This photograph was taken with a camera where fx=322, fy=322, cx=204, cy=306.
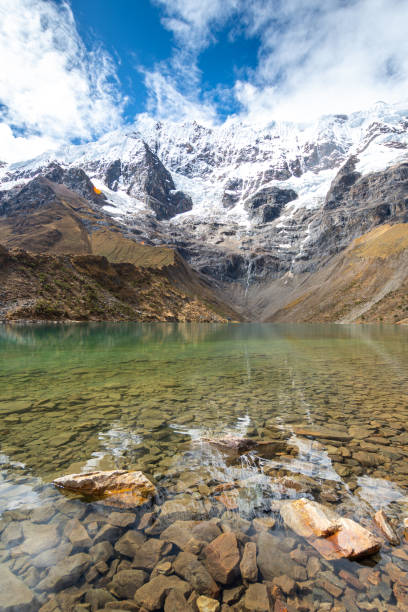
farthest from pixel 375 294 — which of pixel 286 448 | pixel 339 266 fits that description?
pixel 286 448

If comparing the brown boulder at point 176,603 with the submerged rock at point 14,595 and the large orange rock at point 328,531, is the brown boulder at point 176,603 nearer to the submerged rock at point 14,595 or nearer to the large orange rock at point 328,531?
the submerged rock at point 14,595

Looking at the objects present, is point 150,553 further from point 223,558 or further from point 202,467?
point 202,467

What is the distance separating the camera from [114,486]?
558cm

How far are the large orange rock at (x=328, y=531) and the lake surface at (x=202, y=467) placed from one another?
14 centimetres

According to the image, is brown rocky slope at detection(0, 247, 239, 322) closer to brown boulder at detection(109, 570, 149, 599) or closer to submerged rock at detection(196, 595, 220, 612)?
brown boulder at detection(109, 570, 149, 599)

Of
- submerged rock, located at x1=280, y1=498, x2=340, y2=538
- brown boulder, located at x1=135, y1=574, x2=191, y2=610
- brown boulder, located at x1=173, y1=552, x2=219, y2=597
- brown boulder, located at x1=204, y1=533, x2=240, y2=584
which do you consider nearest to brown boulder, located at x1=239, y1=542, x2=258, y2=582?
brown boulder, located at x1=204, y1=533, x2=240, y2=584

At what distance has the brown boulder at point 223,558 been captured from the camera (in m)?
3.93

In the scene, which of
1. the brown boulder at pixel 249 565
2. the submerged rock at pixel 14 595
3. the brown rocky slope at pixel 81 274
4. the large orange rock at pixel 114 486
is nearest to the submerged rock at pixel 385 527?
the brown boulder at pixel 249 565

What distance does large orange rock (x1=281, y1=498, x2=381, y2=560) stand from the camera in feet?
13.8

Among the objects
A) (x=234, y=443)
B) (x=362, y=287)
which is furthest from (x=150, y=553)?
(x=362, y=287)

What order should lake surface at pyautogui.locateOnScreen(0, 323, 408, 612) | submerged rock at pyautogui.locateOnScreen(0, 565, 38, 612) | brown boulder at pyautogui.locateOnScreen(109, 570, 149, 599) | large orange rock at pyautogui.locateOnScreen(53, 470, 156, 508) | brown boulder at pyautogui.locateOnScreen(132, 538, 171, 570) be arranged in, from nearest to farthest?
submerged rock at pyautogui.locateOnScreen(0, 565, 38, 612) → brown boulder at pyautogui.locateOnScreen(109, 570, 149, 599) → lake surface at pyautogui.locateOnScreen(0, 323, 408, 612) → brown boulder at pyautogui.locateOnScreen(132, 538, 171, 570) → large orange rock at pyautogui.locateOnScreen(53, 470, 156, 508)

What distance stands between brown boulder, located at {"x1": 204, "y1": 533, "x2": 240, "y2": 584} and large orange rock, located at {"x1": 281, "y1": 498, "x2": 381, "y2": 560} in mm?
1017

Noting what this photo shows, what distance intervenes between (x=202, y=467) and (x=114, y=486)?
1.89 meters

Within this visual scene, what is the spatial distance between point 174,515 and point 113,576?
1323mm
